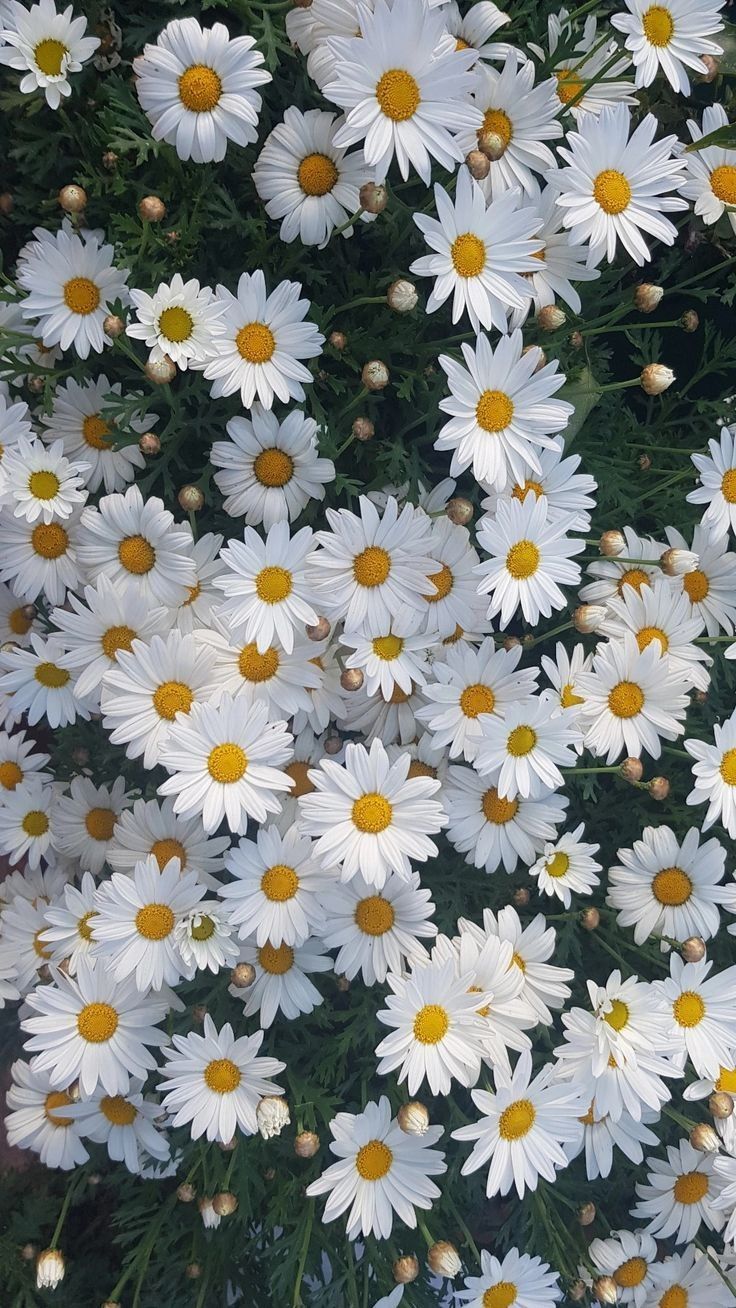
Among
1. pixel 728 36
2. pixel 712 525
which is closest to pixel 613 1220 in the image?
pixel 712 525

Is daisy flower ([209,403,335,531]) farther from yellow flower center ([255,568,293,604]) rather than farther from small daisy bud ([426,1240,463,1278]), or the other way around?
small daisy bud ([426,1240,463,1278])

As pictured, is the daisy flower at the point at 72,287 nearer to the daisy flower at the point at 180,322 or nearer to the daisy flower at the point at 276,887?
the daisy flower at the point at 180,322

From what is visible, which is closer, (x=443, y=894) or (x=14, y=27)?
(x=14, y=27)

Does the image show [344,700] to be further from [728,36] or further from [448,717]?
[728,36]

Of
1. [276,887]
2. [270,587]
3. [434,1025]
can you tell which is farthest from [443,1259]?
[270,587]

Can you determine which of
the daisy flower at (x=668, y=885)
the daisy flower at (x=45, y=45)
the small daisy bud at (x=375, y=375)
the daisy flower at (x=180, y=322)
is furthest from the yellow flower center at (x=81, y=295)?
the daisy flower at (x=668, y=885)
